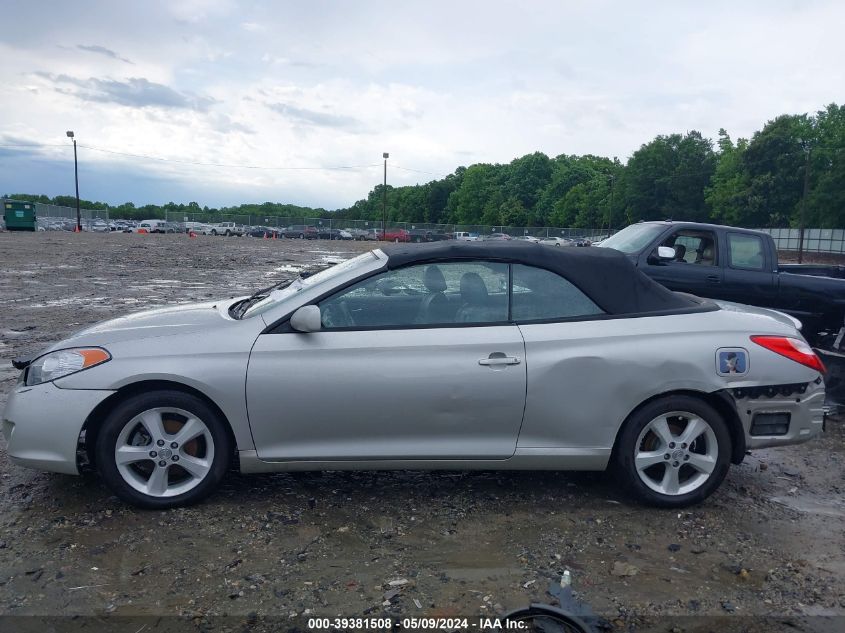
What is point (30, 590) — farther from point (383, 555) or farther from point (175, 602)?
point (383, 555)

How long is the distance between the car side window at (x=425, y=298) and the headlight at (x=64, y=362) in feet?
4.32

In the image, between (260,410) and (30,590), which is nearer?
(30,590)

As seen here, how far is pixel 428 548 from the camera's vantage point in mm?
3699

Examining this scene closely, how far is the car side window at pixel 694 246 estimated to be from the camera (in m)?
8.95

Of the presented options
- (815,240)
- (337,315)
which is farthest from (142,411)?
(815,240)

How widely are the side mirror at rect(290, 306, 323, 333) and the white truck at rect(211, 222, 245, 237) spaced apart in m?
72.4

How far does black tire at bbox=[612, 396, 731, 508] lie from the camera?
4.18 metres

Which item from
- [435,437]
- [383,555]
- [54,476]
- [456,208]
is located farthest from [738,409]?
[456,208]

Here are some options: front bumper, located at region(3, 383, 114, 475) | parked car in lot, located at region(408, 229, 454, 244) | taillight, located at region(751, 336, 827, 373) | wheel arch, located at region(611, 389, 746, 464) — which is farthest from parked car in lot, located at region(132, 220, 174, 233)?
taillight, located at region(751, 336, 827, 373)

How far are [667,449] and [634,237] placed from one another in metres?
5.54

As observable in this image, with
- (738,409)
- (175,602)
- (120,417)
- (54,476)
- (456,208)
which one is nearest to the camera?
(175,602)

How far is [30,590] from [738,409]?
3903mm

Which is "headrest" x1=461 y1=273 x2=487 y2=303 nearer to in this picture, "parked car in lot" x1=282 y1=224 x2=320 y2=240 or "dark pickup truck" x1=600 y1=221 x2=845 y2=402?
"dark pickup truck" x1=600 y1=221 x2=845 y2=402

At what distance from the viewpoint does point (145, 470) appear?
4109mm
